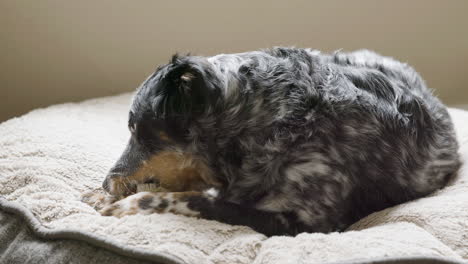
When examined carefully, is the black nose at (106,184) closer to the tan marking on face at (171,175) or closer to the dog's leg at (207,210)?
the tan marking on face at (171,175)

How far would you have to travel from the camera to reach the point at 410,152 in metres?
1.99

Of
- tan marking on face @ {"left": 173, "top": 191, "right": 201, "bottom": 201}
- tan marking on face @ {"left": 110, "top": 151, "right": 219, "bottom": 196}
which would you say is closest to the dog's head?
tan marking on face @ {"left": 110, "top": 151, "right": 219, "bottom": 196}

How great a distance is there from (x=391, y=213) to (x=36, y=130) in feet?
4.67

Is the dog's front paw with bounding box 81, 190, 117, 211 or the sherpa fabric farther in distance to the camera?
the dog's front paw with bounding box 81, 190, 117, 211

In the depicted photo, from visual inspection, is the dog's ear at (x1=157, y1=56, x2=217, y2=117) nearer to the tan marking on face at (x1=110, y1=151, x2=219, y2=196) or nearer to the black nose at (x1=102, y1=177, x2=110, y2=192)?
the tan marking on face at (x1=110, y1=151, x2=219, y2=196)

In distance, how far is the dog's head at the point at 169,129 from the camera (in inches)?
73.4

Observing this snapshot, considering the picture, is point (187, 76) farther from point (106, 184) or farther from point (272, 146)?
point (106, 184)

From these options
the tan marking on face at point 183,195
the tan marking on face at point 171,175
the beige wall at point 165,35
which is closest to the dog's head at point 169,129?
the tan marking on face at point 171,175

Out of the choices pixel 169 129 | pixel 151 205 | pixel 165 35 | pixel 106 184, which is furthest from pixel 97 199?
pixel 165 35

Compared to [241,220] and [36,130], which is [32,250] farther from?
[36,130]

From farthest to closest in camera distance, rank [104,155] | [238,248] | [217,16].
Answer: [217,16], [104,155], [238,248]

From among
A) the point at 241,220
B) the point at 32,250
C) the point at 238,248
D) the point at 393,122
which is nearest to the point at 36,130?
the point at 32,250

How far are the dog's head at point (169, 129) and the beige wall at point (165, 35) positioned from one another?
1.48m

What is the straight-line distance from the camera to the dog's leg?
1.80 m
